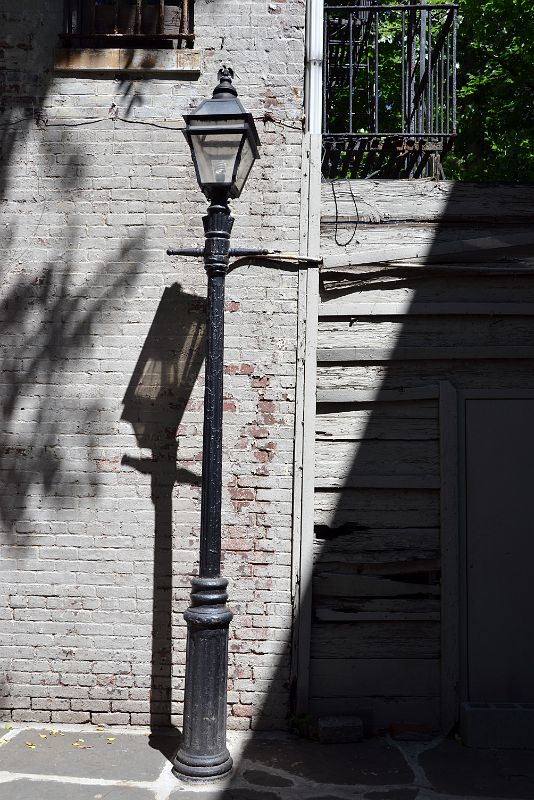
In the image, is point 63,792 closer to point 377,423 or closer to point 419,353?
point 377,423

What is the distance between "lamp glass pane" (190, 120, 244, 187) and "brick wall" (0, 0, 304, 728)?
880 millimetres

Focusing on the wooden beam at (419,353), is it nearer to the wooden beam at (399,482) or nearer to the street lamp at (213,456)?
the wooden beam at (399,482)

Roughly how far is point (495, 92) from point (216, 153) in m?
9.81

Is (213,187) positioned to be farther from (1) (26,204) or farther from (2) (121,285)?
(1) (26,204)

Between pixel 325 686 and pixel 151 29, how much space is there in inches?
180

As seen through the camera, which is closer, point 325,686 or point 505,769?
point 505,769

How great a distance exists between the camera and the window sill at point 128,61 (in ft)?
16.7

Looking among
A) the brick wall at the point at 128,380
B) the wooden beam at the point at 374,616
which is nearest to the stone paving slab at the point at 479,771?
the wooden beam at the point at 374,616

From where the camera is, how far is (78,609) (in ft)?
16.3

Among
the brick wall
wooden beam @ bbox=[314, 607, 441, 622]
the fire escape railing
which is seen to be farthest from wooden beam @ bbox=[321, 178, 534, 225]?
wooden beam @ bbox=[314, 607, 441, 622]

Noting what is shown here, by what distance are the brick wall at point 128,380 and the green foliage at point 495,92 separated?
745 cm

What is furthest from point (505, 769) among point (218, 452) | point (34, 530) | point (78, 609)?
point (34, 530)

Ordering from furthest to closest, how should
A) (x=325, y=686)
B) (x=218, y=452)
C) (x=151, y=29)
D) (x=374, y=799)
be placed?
(x=151, y=29) < (x=325, y=686) < (x=218, y=452) < (x=374, y=799)

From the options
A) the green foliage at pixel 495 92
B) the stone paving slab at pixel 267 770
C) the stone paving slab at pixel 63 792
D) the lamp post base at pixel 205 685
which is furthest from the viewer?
the green foliage at pixel 495 92
